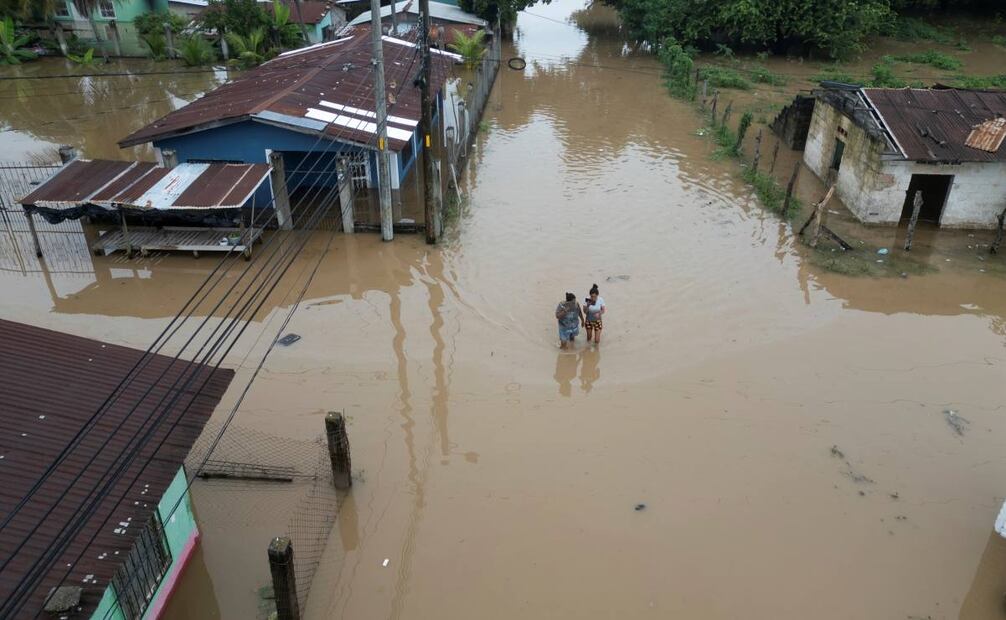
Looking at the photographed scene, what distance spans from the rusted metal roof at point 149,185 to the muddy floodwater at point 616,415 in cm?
144

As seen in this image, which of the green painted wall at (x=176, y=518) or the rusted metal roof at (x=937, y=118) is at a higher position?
the rusted metal roof at (x=937, y=118)

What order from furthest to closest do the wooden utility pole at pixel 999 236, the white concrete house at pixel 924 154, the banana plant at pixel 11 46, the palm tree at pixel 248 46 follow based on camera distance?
the banana plant at pixel 11 46, the palm tree at pixel 248 46, the white concrete house at pixel 924 154, the wooden utility pole at pixel 999 236

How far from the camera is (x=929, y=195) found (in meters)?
19.1

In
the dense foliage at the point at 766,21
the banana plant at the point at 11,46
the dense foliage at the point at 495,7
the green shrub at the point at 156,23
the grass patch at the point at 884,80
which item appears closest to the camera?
the grass patch at the point at 884,80

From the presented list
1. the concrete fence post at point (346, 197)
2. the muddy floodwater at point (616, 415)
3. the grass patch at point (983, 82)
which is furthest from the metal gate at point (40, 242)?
the grass patch at point (983, 82)

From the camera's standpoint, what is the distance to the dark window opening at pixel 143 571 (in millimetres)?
6839

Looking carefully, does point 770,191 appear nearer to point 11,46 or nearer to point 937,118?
point 937,118

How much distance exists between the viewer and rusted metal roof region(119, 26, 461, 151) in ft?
53.9

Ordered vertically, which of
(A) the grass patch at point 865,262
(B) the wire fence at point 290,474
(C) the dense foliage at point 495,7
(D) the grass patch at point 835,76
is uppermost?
(C) the dense foliage at point 495,7

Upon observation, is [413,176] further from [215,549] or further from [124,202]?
[215,549]

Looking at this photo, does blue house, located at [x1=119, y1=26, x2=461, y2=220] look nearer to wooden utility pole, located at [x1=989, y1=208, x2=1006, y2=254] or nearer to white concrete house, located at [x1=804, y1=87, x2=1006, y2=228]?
white concrete house, located at [x1=804, y1=87, x2=1006, y2=228]

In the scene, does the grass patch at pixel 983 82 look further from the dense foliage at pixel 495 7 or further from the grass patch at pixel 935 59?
the dense foliage at pixel 495 7

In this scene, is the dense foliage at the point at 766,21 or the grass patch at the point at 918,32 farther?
the grass patch at the point at 918,32

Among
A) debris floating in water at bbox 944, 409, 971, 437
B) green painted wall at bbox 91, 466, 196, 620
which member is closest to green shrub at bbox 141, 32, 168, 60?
green painted wall at bbox 91, 466, 196, 620
